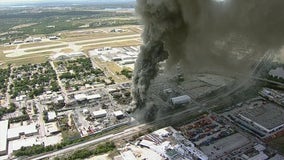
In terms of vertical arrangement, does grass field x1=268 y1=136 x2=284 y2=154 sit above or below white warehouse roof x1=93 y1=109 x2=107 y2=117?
above

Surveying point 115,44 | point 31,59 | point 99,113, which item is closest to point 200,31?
point 99,113

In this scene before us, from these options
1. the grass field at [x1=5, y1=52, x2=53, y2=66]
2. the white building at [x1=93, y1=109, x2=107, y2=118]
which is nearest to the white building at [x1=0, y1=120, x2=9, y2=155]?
the white building at [x1=93, y1=109, x2=107, y2=118]

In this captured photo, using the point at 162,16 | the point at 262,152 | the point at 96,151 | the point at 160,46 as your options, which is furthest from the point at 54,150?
the point at 262,152

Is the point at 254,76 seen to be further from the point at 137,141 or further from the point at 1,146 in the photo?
the point at 1,146

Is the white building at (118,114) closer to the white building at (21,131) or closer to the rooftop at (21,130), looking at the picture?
the white building at (21,131)

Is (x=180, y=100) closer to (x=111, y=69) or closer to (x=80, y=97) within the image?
(x=80, y=97)

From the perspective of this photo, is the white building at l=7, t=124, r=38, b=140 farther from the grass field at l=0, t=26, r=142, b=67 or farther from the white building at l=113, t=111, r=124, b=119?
the grass field at l=0, t=26, r=142, b=67
